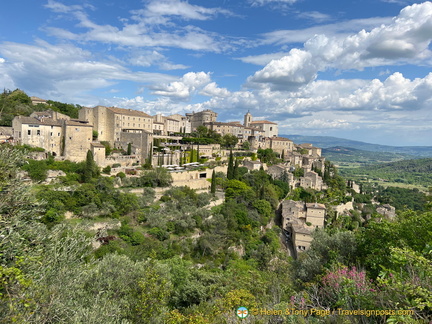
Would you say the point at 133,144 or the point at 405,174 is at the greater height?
the point at 133,144

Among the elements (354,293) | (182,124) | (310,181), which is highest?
(182,124)

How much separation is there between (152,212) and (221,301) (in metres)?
17.2

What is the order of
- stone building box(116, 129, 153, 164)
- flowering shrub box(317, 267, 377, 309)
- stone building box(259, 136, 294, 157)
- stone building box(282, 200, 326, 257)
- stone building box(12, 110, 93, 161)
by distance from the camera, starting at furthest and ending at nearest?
stone building box(259, 136, 294, 157)
stone building box(116, 129, 153, 164)
stone building box(282, 200, 326, 257)
stone building box(12, 110, 93, 161)
flowering shrub box(317, 267, 377, 309)

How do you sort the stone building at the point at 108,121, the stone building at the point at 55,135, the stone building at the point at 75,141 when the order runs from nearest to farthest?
the stone building at the point at 55,135 < the stone building at the point at 75,141 < the stone building at the point at 108,121

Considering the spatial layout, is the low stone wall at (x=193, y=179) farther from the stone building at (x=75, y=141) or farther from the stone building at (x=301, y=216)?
the stone building at (x=301, y=216)

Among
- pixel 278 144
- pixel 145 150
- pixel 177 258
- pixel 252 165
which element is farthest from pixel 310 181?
pixel 177 258

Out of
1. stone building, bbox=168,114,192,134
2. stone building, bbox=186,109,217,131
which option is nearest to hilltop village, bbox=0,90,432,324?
stone building, bbox=168,114,192,134

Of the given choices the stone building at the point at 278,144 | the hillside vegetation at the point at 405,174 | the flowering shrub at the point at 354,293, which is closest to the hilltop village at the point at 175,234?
the flowering shrub at the point at 354,293

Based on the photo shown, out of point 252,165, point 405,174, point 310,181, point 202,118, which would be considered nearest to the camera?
point 252,165

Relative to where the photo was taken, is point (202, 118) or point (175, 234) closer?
point (175, 234)

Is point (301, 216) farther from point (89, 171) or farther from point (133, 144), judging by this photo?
point (89, 171)

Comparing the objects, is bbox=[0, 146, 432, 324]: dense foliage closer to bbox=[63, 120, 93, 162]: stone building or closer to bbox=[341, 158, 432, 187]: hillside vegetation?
bbox=[63, 120, 93, 162]: stone building

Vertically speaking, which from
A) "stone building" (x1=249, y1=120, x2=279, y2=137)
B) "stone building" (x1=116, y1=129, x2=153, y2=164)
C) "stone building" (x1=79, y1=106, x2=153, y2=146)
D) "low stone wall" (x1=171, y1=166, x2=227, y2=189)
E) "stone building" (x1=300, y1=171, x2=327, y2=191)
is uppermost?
"stone building" (x1=249, y1=120, x2=279, y2=137)

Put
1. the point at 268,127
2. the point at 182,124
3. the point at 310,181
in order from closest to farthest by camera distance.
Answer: the point at 310,181 < the point at 182,124 < the point at 268,127
